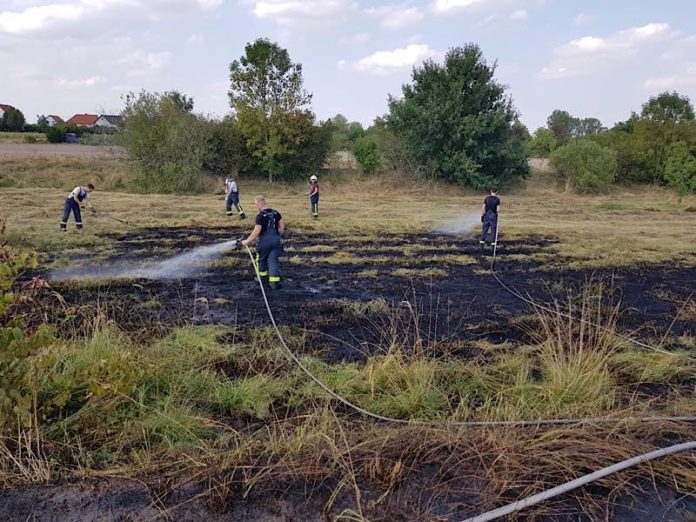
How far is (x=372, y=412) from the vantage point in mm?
4168

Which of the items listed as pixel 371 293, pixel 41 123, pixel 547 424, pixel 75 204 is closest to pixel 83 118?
pixel 41 123

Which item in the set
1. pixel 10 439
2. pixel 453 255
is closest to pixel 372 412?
pixel 10 439

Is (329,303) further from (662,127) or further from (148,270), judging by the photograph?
(662,127)

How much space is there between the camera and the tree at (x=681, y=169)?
27688mm

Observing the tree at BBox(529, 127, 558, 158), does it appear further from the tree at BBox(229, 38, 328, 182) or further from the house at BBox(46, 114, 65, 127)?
the house at BBox(46, 114, 65, 127)

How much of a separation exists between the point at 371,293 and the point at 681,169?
86.8ft

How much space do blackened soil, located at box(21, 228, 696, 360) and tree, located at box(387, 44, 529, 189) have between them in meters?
16.1

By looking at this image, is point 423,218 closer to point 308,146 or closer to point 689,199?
point 308,146

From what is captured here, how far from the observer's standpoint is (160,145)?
24844mm

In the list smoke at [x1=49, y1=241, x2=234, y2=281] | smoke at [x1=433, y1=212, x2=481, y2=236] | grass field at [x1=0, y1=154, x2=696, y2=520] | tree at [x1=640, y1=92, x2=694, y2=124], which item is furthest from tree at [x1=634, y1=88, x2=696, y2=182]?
smoke at [x1=49, y1=241, x2=234, y2=281]

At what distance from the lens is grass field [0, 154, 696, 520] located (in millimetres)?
2951

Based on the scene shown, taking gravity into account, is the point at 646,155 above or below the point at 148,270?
above

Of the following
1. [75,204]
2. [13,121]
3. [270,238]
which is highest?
[13,121]

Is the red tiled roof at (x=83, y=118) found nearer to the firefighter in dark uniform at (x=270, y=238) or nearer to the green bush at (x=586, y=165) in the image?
the green bush at (x=586, y=165)
